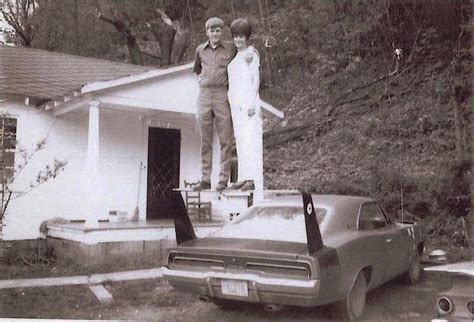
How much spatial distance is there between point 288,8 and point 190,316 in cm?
400

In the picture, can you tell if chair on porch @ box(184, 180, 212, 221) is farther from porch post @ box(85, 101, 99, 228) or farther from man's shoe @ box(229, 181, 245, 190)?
man's shoe @ box(229, 181, 245, 190)

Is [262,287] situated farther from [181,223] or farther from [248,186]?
[181,223]

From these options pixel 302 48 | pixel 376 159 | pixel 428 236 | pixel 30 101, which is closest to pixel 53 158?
pixel 30 101

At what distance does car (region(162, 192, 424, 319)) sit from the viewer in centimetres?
354

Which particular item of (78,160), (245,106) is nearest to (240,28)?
(245,106)

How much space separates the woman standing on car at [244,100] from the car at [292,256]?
51cm

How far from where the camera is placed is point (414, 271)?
531cm

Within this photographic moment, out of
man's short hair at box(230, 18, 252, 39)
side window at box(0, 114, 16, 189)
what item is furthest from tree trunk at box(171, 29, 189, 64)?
side window at box(0, 114, 16, 189)

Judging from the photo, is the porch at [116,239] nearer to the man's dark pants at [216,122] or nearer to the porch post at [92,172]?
Result: the porch post at [92,172]

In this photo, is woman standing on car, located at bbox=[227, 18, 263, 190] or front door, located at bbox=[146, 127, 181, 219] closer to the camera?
woman standing on car, located at bbox=[227, 18, 263, 190]

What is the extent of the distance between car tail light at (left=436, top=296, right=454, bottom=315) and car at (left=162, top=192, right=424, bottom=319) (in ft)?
2.38

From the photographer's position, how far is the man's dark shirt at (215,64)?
12.5 ft

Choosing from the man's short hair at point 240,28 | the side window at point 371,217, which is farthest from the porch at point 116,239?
the man's short hair at point 240,28

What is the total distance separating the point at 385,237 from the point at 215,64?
2.27 metres
